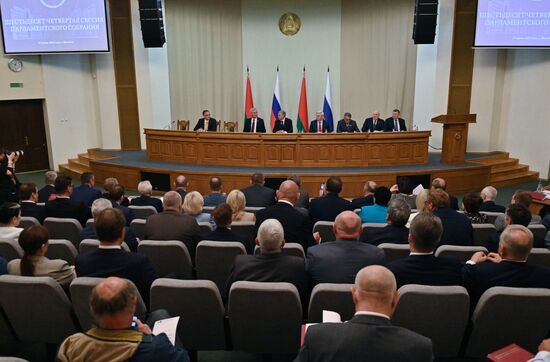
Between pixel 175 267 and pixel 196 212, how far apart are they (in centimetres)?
107

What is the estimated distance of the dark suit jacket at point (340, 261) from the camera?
2861mm

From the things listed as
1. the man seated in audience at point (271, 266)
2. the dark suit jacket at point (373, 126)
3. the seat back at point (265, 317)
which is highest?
the dark suit jacket at point (373, 126)

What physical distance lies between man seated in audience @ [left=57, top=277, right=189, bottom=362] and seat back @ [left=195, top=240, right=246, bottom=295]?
1.50 metres

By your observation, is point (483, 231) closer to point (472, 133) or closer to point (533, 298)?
point (533, 298)

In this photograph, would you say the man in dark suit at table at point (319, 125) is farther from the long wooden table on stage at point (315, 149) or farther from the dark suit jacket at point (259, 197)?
the dark suit jacket at point (259, 197)

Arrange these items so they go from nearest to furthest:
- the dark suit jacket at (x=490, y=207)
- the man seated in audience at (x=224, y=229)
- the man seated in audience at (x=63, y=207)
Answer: the man seated in audience at (x=224, y=229), the man seated in audience at (x=63, y=207), the dark suit jacket at (x=490, y=207)

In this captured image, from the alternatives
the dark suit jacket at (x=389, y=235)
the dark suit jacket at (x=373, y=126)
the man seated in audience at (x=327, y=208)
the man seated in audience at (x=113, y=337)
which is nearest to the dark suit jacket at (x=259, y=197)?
the man seated in audience at (x=327, y=208)

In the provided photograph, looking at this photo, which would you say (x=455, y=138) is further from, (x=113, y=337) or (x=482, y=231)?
(x=113, y=337)

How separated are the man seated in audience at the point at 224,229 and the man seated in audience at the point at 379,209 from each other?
138 centimetres

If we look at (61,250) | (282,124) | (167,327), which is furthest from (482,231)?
(282,124)

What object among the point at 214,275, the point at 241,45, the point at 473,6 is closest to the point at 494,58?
the point at 473,6

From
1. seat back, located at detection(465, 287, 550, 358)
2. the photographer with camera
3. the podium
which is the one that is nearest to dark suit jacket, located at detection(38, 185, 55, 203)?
the photographer with camera

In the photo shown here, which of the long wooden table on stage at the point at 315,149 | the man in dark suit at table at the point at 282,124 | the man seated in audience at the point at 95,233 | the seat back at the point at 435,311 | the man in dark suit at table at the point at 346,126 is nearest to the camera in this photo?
the seat back at the point at 435,311

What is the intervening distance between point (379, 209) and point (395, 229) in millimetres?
810
